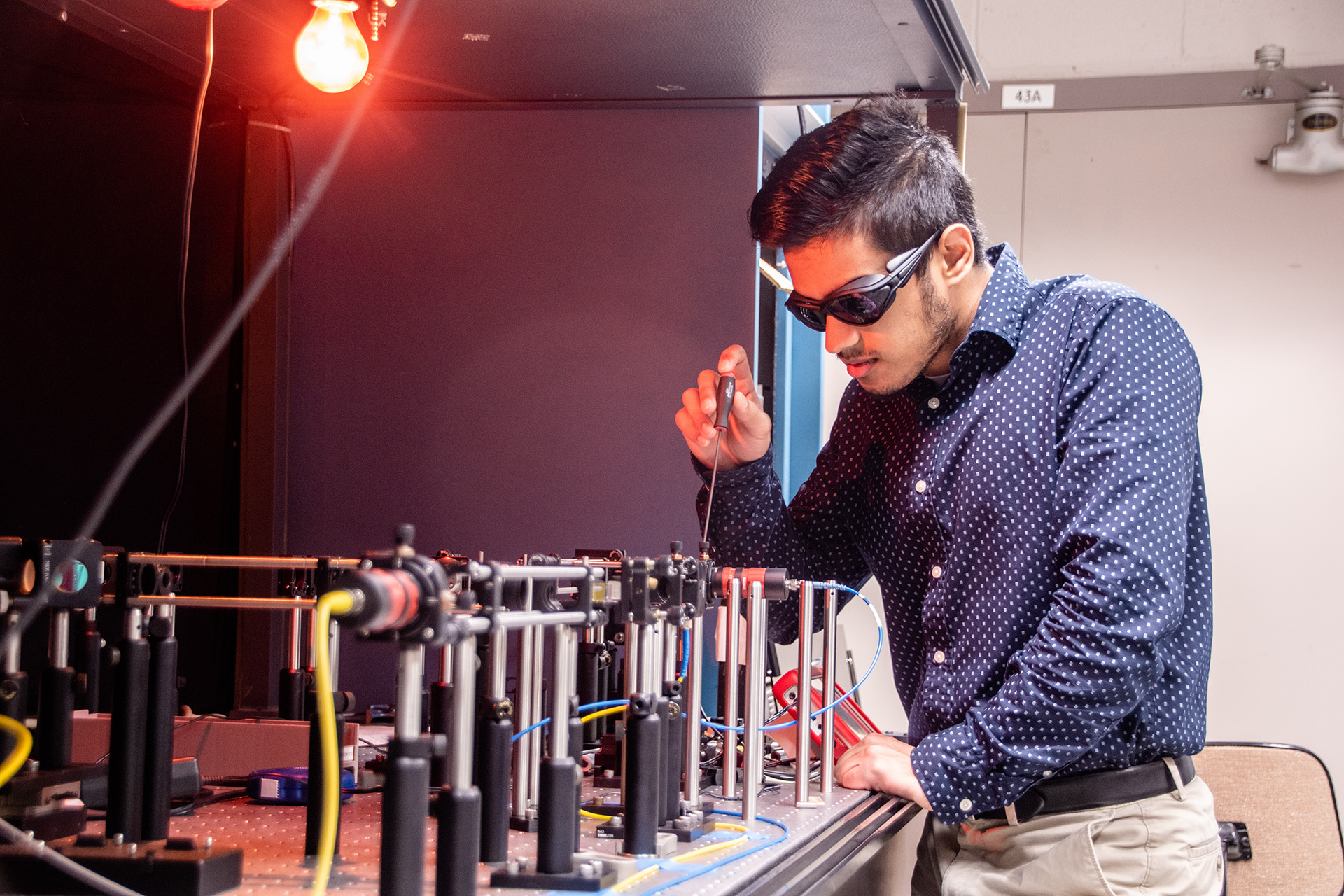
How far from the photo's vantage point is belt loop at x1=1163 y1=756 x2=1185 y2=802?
1346mm

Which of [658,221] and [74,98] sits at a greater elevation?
[74,98]

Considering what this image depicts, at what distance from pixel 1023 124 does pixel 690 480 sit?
7.66ft

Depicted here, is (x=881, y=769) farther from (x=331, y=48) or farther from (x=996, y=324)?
(x=331, y=48)

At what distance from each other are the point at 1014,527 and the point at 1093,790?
1.03 feet

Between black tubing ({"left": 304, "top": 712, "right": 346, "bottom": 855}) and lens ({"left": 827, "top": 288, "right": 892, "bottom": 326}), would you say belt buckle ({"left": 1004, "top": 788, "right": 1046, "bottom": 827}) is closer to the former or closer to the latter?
lens ({"left": 827, "top": 288, "right": 892, "bottom": 326})

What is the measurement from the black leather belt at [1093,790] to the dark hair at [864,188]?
639mm

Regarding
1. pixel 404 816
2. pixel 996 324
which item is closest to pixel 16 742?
pixel 404 816

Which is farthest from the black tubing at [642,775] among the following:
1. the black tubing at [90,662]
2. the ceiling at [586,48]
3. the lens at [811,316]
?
the ceiling at [586,48]

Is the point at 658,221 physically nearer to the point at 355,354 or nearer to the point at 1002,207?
the point at 355,354

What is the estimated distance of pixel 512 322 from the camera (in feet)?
7.65

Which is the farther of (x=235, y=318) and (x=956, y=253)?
(x=235, y=318)

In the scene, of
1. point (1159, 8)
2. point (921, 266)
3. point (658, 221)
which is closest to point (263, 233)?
point (658, 221)

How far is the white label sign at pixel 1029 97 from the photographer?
388 centimetres

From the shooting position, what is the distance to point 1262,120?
371 cm
